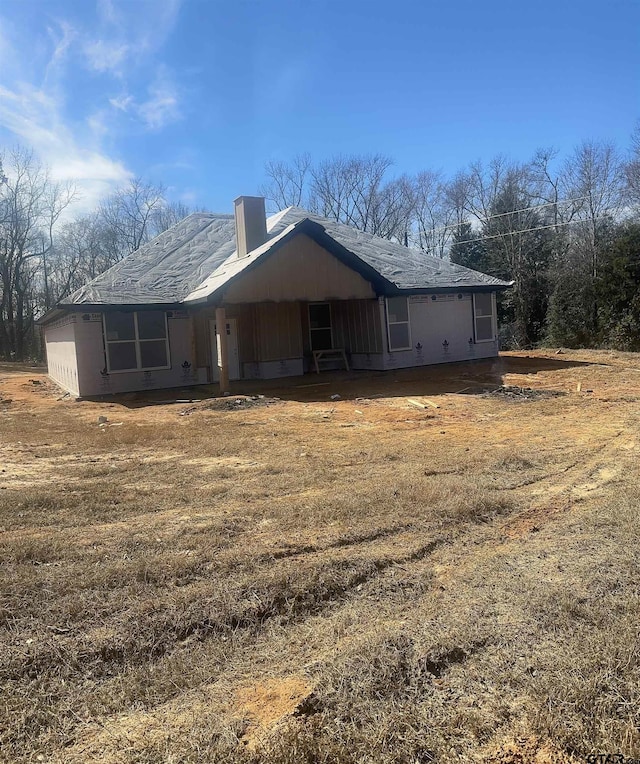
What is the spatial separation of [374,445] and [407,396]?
225 inches

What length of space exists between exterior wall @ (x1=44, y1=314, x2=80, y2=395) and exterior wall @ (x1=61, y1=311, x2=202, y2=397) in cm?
32

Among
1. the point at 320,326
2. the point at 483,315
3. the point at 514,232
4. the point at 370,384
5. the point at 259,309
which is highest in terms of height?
the point at 514,232

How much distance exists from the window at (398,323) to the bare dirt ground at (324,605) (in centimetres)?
1132

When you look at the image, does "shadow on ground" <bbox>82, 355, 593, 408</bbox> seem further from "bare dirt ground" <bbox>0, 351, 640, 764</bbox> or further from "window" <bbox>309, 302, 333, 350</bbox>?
"bare dirt ground" <bbox>0, 351, 640, 764</bbox>

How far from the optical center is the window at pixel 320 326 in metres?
21.0

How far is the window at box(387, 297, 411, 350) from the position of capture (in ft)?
63.6

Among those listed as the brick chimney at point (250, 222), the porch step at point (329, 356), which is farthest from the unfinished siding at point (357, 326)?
the brick chimney at point (250, 222)

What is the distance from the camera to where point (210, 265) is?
64.0 feet

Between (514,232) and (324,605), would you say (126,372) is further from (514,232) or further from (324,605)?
(514,232)

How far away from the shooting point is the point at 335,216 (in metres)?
46.7

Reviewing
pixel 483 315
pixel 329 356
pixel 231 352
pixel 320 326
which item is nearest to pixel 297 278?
pixel 231 352

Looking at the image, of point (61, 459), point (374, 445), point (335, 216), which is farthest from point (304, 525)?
point (335, 216)

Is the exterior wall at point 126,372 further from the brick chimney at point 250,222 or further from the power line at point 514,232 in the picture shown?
the power line at point 514,232

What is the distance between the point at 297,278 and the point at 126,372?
5495mm
